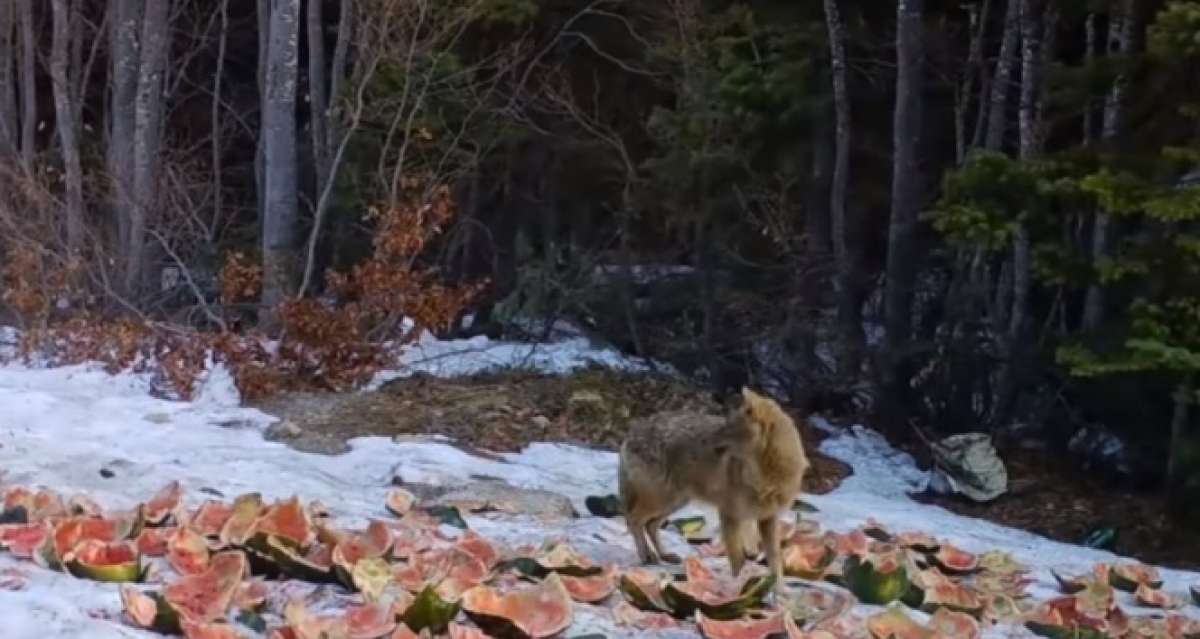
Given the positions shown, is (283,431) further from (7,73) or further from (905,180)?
(7,73)

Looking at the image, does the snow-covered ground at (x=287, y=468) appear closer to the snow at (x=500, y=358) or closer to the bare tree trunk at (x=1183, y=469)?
the bare tree trunk at (x=1183, y=469)

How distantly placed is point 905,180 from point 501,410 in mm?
3254

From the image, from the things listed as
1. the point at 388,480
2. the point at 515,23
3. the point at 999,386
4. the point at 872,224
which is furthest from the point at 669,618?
the point at 515,23

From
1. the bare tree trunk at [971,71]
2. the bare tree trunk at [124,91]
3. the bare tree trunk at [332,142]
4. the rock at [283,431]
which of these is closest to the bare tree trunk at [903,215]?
the bare tree trunk at [971,71]

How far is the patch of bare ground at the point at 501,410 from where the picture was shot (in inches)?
408

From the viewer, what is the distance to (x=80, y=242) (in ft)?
48.2

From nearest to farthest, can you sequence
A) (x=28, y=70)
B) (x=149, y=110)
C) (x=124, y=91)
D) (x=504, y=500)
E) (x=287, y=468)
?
(x=504, y=500) → (x=287, y=468) → (x=149, y=110) → (x=124, y=91) → (x=28, y=70)

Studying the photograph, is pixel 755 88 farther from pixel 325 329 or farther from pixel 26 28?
pixel 26 28

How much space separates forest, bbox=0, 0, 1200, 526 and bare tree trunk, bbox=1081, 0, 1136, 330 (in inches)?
1.1

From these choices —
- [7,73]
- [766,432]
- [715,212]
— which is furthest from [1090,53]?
[7,73]

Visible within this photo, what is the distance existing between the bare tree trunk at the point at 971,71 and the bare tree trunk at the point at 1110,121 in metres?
1.26

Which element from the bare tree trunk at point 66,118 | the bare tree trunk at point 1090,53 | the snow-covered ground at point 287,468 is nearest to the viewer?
the snow-covered ground at point 287,468

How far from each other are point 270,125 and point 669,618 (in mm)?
9910

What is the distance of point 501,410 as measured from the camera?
434 inches
